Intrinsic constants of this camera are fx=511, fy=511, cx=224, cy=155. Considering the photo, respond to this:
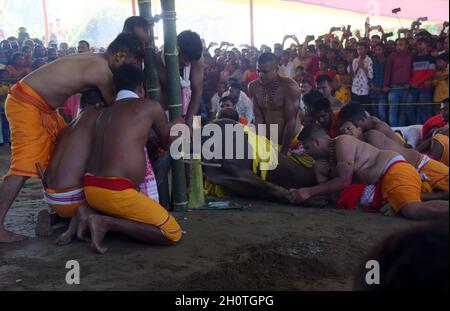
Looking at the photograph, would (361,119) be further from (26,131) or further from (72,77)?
(26,131)

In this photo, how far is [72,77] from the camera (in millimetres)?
3578

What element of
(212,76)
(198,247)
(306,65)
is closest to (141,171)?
(198,247)

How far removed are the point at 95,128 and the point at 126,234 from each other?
0.75m

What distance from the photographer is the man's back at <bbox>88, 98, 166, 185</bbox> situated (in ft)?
10.3

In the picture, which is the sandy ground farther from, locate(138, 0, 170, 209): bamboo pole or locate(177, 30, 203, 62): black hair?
locate(177, 30, 203, 62): black hair

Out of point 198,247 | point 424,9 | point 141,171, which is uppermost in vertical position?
point 424,9

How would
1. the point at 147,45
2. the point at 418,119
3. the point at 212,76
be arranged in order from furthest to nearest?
the point at 212,76
the point at 418,119
the point at 147,45

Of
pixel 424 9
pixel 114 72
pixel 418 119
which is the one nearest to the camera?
pixel 114 72

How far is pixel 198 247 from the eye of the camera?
319 cm

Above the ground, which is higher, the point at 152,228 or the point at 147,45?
the point at 147,45

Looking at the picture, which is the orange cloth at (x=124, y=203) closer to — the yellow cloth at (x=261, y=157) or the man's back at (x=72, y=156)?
the man's back at (x=72, y=156)

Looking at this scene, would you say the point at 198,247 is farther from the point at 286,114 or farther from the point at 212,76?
the point at 212,76

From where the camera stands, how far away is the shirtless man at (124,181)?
10.2 feet

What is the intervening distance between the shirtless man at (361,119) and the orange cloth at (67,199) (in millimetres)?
2271
